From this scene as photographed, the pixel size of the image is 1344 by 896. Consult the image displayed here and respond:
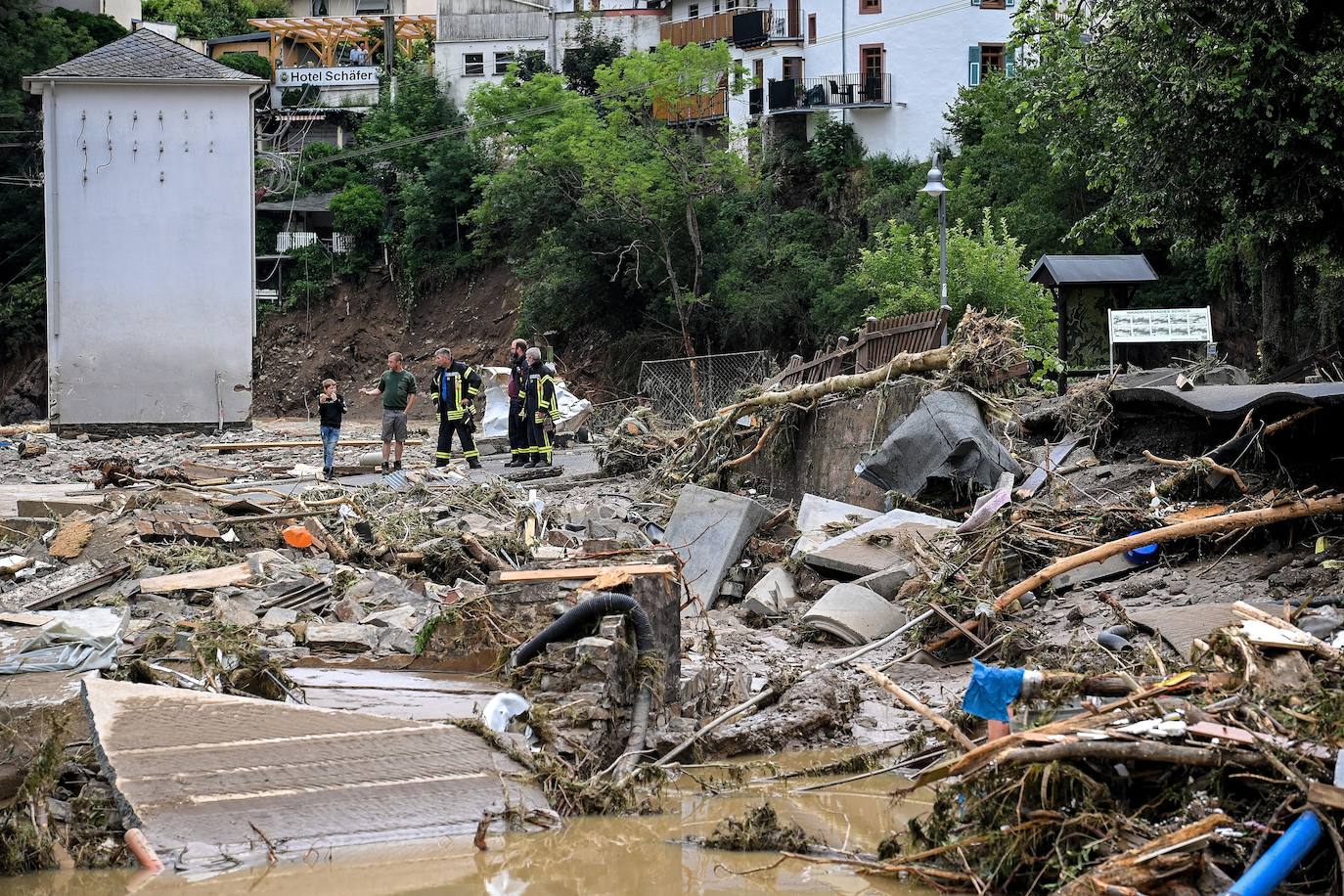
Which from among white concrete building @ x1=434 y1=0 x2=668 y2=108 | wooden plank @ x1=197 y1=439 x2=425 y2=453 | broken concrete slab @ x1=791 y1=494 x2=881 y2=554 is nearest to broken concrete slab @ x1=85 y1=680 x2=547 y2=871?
broken concrete slab @ x1=791 y1=494 x2=881 y2=554

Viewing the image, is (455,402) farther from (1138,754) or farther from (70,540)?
(1138,754)

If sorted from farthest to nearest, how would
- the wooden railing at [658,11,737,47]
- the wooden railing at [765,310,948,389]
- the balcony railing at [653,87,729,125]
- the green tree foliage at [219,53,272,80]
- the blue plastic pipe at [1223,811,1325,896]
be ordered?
the green tree foliage at [219,53,272,80], the wooden railing at [658,11,737,47], the balcony railing at [653,87,729,125], the wooden railing at [765,310,948,389], the blue plastic pipe at [1223,811,1325,896]

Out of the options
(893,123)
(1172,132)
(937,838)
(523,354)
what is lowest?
(937,838)

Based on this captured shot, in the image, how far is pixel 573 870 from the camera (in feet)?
20.0

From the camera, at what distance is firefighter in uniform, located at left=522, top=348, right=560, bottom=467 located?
62.4 feet

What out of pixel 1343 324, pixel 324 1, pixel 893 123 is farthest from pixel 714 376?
pixel 324 1

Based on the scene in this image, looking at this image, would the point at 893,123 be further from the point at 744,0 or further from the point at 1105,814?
the point at 1105,814

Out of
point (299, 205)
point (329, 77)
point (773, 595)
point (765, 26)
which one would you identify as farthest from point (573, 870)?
point (329, 77)

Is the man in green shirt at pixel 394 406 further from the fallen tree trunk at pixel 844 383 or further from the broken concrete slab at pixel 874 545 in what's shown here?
the broken concrete slab at pixel 874 545

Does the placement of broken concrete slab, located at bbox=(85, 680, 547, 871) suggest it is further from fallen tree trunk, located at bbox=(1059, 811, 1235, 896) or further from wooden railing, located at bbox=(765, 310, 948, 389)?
wooden railing, located at bbox=(765, 310, 948, 389)

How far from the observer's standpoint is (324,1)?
6894cm

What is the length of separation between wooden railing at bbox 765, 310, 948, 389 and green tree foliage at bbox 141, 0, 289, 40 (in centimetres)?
5565

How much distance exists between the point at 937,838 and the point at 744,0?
4956cm

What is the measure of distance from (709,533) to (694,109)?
123 ft
